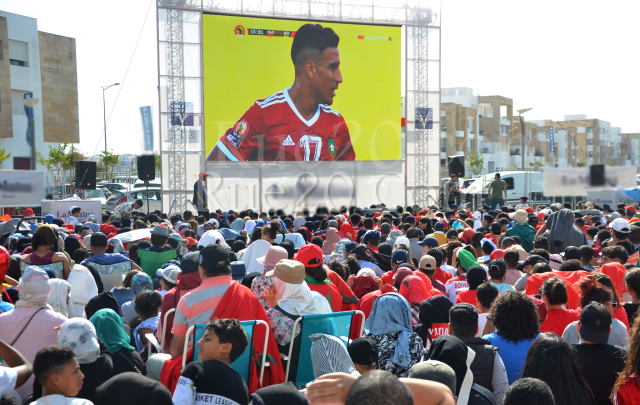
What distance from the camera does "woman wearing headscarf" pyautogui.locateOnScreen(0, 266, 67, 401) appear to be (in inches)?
140

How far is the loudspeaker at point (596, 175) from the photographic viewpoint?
1008 centimetres

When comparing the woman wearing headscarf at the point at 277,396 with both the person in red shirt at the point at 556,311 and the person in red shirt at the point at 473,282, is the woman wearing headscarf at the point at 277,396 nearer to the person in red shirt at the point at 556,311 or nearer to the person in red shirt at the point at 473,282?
the person in red shirt at the point at 556,311

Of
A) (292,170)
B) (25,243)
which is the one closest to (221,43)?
(292,170)

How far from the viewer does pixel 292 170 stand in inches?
791

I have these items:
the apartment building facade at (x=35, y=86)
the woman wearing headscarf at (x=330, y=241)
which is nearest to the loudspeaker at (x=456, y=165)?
the woman wearing headscarf at (x=330, y=241)

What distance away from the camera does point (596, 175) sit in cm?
1013

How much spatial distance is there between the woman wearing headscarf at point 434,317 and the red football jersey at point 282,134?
15680 millimetres

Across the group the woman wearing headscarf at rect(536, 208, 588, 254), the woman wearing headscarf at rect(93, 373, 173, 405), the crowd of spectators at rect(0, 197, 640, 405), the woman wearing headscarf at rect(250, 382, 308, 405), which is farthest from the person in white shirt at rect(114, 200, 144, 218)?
the woman wearing headscarf at rect(250, 382, 308, 405)

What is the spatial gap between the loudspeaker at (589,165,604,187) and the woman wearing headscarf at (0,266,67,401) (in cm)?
936

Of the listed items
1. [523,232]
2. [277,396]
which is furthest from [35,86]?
[277,396]

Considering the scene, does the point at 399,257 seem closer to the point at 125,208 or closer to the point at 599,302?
the point at 599,302

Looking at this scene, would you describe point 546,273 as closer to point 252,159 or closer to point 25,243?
point 25,243

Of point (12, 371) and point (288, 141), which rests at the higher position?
point (288, 141)

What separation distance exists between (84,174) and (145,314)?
15.6 meters
